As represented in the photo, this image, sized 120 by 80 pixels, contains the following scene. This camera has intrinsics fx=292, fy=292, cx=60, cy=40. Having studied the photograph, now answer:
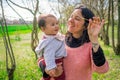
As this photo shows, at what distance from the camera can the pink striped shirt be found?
2.64m

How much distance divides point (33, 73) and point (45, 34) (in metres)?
4.91

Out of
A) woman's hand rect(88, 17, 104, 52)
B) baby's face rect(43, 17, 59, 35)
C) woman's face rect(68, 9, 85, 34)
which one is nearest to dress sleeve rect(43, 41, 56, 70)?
baby's face rect(43, 17, 59, 35)

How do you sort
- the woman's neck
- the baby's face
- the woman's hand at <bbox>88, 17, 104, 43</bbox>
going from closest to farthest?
the woman's hand at <bbox>88, 17, 104, 43</bbox>
the baby's face
the woman's neck

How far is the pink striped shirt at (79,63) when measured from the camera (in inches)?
104

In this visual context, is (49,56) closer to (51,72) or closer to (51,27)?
(51,72)

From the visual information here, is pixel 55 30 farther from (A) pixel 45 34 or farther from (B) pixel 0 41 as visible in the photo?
(B) pixel 0 41

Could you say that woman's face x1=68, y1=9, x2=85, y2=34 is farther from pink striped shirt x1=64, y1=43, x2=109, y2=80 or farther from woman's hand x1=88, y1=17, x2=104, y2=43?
woman's hand x1=88, y1=17, x2=104, y2=43

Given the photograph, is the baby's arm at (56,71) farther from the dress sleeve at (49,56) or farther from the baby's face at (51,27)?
the baby's face at (51,27)

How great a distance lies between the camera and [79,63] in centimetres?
265

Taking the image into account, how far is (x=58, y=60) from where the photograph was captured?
2668 mm

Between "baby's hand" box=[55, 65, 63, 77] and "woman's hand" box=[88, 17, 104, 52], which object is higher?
"woman's hand" box=[88, 17, 104, 52]

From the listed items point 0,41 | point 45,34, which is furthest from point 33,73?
point 45,34

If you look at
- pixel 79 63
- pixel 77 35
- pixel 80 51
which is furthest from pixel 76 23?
pixel 79 63

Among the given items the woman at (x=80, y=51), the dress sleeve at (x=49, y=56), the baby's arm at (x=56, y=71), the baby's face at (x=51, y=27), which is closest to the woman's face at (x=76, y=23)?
the woman at (x=80, y=51)
